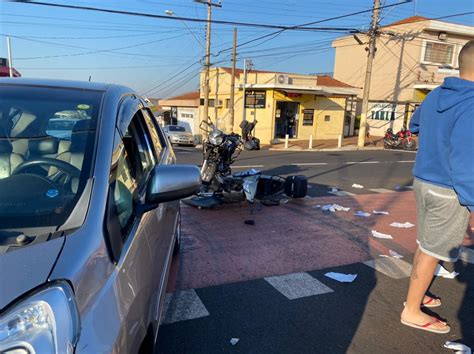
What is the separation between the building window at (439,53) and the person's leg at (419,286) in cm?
3164

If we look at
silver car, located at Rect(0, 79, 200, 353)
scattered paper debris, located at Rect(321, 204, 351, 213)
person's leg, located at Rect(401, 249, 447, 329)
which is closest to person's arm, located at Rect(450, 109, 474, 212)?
person's leg, located at Rect(401, 249, 447, 329)

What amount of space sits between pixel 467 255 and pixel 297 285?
2.44 meters

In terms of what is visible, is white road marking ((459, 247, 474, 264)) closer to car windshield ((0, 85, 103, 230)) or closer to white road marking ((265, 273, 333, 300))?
white road marking ((265, 273, 333, 300))

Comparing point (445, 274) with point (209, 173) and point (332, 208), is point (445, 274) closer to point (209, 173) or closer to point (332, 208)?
point (332, 208)

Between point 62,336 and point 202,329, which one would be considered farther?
point 202,329

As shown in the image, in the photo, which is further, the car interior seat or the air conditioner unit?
the air conditioner unit

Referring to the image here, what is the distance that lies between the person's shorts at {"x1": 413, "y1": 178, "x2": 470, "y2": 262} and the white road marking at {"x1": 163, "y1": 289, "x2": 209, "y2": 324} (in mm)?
1851

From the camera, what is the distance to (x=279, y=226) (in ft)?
19.0

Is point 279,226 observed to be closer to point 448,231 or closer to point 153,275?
point 448,231

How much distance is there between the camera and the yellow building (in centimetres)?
2776

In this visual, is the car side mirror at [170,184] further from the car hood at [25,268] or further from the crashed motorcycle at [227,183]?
the crashed motorcycle at [227,183]

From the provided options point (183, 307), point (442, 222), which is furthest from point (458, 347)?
point (183, 307)

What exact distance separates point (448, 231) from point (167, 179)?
2.11 meters

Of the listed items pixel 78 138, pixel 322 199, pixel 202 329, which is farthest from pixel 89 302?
pixel 322 199
